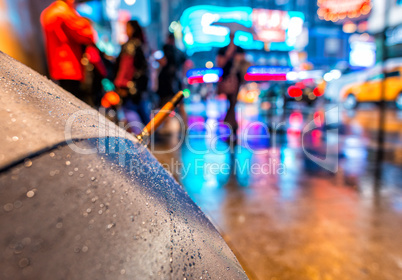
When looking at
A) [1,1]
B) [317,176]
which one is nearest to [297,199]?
[317,176]

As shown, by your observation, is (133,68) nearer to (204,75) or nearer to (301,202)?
(301,202)

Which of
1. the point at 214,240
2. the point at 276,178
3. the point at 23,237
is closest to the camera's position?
the point at 23,237

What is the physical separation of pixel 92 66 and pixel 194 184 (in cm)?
218

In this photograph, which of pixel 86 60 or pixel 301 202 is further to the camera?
pixel 86 60

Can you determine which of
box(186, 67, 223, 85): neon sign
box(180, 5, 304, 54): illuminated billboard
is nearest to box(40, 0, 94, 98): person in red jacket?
Answer: box(186, 67, 223, 85): neon sign

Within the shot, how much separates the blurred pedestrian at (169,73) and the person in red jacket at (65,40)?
2568 millimetres

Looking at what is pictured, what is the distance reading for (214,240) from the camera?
2.91ft

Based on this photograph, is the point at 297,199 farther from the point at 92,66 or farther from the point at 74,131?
the point at 92,66

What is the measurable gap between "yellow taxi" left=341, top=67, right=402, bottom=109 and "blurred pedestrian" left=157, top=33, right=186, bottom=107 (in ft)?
28.3

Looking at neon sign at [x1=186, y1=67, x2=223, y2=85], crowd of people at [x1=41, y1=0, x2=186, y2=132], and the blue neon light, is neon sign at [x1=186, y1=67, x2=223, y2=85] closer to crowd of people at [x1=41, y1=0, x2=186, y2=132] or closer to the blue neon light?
the blue neon light

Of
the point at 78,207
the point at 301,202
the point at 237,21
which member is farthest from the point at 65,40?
the point at 237,21

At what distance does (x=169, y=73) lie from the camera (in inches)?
241

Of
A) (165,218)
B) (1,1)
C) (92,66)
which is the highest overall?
(1,1)

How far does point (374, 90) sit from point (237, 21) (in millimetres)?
11924
